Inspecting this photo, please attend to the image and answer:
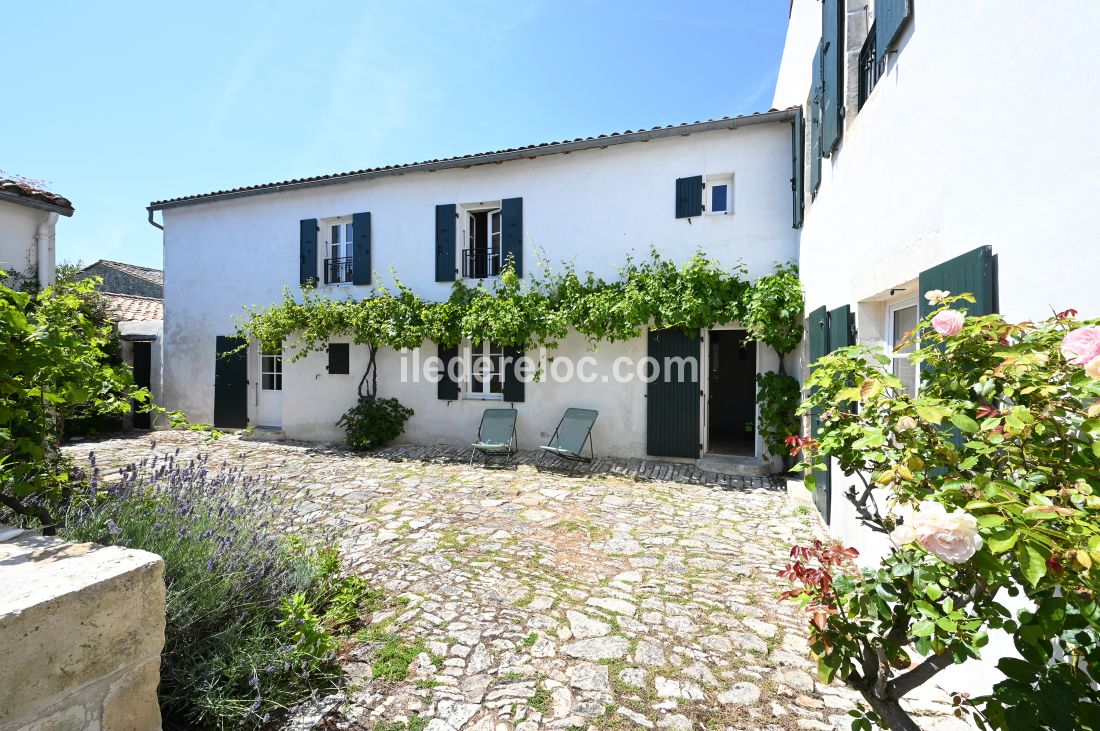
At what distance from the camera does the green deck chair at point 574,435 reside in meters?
7.44

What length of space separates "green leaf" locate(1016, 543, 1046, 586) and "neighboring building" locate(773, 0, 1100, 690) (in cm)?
50

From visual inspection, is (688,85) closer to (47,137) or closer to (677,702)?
(677,702)

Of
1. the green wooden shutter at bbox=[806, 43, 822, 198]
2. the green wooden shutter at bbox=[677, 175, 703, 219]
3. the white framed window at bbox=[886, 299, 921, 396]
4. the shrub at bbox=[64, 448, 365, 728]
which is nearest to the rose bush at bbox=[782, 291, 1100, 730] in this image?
the white framed window at bbox=[886, 299, 921, 396]

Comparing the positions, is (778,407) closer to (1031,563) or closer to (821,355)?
(821,355)

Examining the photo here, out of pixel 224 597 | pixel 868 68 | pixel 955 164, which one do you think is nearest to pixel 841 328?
pixel 955 164

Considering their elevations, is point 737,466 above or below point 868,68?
below

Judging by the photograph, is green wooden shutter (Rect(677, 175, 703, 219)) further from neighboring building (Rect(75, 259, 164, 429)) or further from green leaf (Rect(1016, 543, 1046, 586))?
neighboring building (Rect(75, 259, 164, 429))

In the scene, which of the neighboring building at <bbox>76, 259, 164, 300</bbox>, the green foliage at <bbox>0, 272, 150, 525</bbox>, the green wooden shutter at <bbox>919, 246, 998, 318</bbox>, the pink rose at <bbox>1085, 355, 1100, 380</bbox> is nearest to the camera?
the pink rose at <bbox>1085, 355, 1100, 380</bbox>

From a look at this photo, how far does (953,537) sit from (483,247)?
29.7ft

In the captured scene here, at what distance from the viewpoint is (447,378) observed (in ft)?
29.7

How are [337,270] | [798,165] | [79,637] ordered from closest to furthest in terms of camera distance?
[79,637] → [798,165] → [337,270]

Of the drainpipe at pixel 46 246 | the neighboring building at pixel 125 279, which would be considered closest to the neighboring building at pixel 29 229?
the drainpipe at pixel 46 246

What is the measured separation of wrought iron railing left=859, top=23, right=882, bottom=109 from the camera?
135 inches

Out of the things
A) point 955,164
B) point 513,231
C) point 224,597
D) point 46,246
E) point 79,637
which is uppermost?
point 513,231
